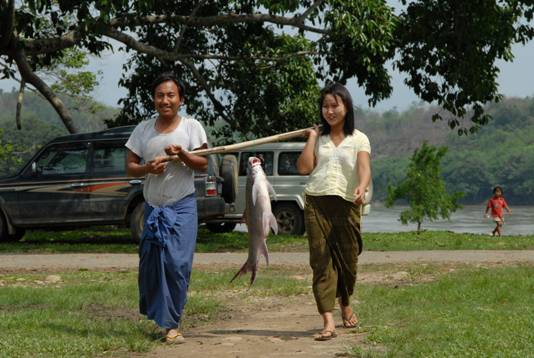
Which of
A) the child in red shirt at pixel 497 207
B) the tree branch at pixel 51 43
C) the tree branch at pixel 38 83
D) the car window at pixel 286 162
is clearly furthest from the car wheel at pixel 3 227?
the child in red shirt at pixel 497 207

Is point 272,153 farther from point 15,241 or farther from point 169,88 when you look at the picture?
point 169,88

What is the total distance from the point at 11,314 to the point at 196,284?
3.10 meters

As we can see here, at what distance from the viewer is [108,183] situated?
19.1 metres

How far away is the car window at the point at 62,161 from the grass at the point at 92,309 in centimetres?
553

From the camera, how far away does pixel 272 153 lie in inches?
866

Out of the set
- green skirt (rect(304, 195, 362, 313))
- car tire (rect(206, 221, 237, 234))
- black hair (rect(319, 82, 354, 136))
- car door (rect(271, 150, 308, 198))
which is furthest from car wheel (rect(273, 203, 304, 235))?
black hair (rect(319, 82, 354, 136))

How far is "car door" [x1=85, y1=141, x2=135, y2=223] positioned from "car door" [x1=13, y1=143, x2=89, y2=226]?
15 cm

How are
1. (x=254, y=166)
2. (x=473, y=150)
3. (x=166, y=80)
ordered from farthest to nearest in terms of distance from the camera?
(x=473, y=150)
(x=166, y=80)
(x=254, y=166)

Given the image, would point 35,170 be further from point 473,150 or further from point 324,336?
point 473,150

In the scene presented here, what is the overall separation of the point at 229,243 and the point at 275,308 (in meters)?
9.94

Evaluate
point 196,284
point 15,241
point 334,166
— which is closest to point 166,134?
point 334,166

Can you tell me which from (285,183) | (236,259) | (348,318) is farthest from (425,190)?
(348,318)

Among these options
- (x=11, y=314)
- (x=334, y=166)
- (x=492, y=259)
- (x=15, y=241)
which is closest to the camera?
(x=334, y=166)

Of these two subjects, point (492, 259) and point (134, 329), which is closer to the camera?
point (134, 329)
